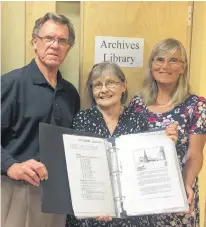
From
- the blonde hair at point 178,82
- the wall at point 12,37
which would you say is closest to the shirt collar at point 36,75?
the wall at point 12,37

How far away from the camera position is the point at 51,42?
1.27 meters

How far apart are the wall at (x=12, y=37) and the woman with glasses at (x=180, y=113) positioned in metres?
Result: 0.58

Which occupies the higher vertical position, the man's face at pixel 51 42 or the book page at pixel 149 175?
the man's face at pixel 51 42

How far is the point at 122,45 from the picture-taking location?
5.36 feet

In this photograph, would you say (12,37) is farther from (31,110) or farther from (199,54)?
(199,54)

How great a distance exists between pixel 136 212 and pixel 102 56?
0.75 m

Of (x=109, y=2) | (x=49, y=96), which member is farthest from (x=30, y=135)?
(x=109, y=2)

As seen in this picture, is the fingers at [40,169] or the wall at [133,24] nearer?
the fingers at [40,169]

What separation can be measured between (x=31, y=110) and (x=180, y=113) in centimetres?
58

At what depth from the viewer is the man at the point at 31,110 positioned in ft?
4.08

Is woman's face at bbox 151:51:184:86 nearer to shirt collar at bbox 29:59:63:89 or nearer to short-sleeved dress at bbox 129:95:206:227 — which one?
short-sleeved dress at bbox 129:95:206:227

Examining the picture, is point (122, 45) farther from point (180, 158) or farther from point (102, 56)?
point (180, 158)

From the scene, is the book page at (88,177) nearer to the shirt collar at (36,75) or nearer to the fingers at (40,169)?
the fingers at (40,169)

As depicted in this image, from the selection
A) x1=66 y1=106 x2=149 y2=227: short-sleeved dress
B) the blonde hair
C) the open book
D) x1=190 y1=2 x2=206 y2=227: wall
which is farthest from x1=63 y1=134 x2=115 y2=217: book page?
x1=190 y1=2 x2=206 y2=227: wall
